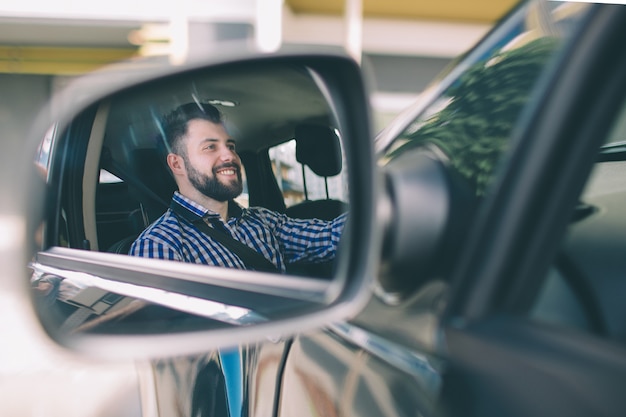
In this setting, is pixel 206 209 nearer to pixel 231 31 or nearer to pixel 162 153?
pixel 162 153

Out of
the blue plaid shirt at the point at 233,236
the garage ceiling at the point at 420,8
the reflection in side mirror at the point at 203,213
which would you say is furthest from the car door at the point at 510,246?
the garage ceiling at the point at 420,8

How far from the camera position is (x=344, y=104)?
48.1 inches

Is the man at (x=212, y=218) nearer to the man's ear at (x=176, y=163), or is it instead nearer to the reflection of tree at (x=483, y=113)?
the man's ear at (x=176, y=163)

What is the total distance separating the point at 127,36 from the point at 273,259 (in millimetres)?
9521

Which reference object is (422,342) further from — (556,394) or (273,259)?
(273,259)

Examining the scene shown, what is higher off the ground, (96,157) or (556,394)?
(96,157)

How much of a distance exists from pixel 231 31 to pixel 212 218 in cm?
826

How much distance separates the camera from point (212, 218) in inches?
67.1

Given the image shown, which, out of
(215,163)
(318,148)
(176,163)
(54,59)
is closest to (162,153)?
(176,163)

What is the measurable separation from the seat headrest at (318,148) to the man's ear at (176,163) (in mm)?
330

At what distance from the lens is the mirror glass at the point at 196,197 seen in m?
1.42

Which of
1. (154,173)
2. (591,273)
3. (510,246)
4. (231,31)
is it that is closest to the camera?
(510,246)

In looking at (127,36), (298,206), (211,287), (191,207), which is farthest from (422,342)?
(127,36)

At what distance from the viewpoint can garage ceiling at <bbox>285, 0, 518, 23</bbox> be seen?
33.9ft
